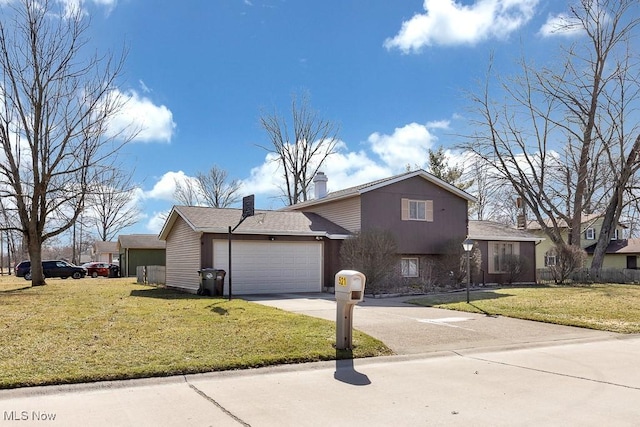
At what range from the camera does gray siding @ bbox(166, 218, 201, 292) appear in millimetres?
20078

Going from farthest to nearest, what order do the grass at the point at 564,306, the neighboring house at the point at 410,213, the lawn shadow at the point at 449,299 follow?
the neighboring house at the point at 410,213 → the lawn shadow at the point at 449,299 → the grass at the point at 564,306

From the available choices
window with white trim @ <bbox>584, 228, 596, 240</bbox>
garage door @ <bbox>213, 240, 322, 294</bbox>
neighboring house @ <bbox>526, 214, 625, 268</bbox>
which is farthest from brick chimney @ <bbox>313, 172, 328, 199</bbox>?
window with white trim @ <bbox>584, 228, 596, 240</bbox>

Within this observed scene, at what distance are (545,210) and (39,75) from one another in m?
27.7

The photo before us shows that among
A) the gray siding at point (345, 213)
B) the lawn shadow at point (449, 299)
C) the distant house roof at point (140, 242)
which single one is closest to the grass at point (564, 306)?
the lawn shadow at point (449, 299)

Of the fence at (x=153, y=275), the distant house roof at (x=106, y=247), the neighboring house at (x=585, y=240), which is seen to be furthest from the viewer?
the distant house roof at (x=106, y=247)

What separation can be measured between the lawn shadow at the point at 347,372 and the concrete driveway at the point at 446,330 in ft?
3.26

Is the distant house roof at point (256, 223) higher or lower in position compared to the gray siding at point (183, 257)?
higher

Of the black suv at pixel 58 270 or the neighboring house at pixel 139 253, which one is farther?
A: the neighboring house at pixel 139 253

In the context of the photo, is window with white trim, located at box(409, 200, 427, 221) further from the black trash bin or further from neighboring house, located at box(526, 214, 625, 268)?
neighboring house, located at box(526, 214, 625, 268)

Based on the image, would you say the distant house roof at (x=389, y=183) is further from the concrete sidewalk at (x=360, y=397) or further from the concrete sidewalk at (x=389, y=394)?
the concrete sidewalk at (x=360, y=397)

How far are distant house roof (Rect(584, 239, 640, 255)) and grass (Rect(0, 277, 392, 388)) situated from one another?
37.3 m

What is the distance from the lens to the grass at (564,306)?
11922 millimetres

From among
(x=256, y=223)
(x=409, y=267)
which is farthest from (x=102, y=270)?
(x=409, y=267)

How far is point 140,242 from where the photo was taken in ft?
132
